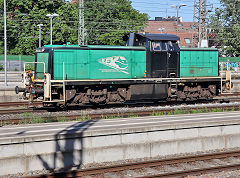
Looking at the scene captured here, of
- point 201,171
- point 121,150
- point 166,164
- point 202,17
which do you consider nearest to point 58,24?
point 202,17

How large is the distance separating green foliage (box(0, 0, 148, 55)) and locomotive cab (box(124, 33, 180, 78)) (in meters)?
34.3

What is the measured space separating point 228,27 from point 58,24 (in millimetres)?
28464

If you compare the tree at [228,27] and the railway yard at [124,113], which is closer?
the railway yard at [124,113]

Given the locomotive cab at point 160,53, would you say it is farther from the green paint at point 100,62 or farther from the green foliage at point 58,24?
the green foliage at point 58,24

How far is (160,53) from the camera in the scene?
17.5 m

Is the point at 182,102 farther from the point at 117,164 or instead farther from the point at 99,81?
the point at 117,164

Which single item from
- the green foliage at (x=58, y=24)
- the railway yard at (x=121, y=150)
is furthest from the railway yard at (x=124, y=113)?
the green foliage at (x=58, y=24)

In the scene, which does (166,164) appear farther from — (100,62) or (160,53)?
(160,53)

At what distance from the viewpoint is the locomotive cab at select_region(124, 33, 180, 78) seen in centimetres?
1736

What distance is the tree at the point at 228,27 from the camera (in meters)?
58.1

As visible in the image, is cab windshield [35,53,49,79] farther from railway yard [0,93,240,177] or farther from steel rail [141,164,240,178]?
steel rail [141,164,240,178]

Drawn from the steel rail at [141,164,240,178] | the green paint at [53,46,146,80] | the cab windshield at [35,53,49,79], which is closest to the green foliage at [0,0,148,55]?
the green paint at [53,46,146,80]

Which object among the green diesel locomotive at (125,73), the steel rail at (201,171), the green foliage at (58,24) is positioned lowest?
the steel rail at (201,171)

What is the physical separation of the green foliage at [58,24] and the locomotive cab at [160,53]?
3434 centimetres
